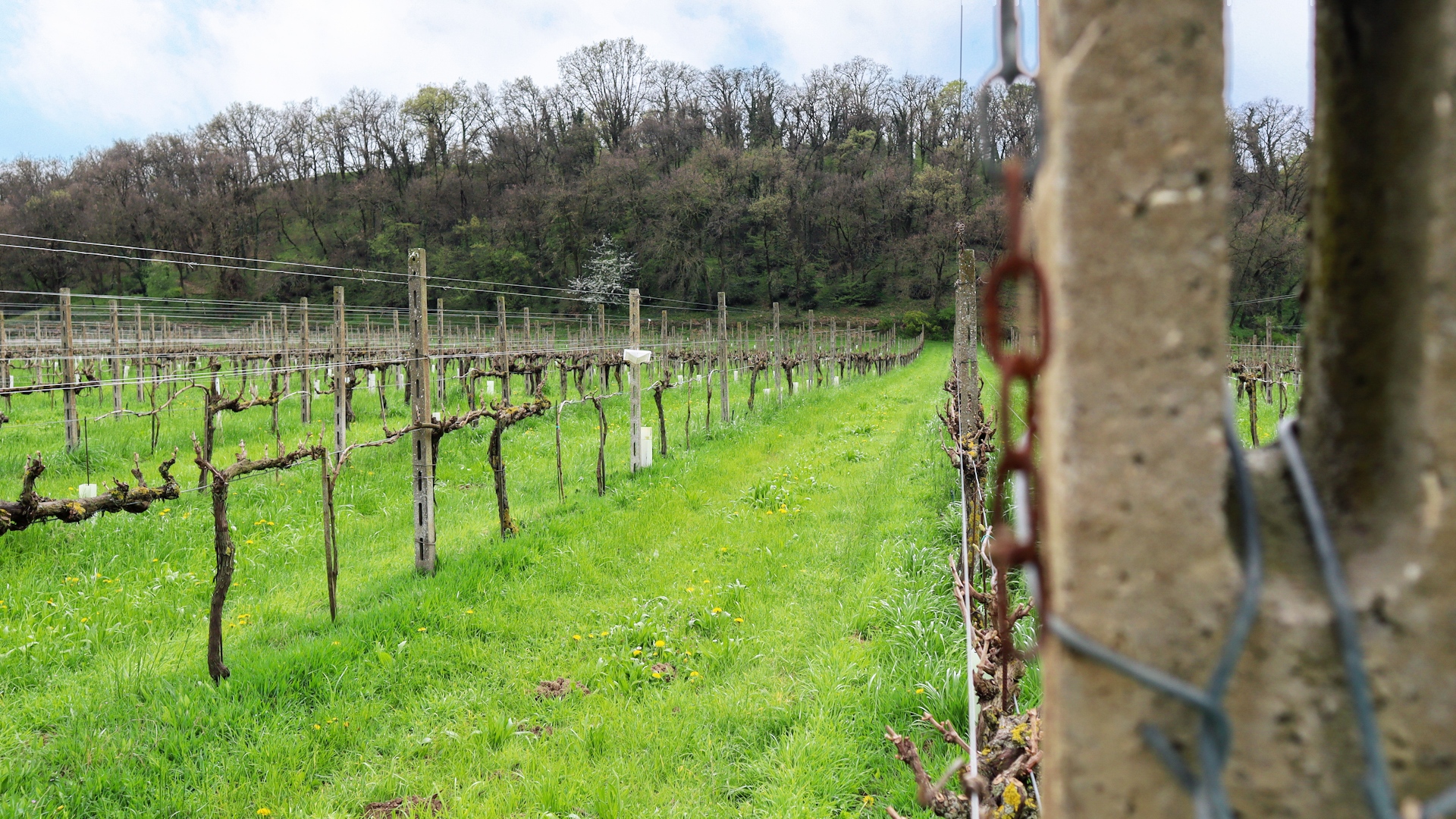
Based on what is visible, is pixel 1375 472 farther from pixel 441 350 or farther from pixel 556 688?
pixel 441 350

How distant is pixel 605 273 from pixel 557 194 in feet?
28.2

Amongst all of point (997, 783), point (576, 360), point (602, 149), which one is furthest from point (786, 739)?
point (602, 149)

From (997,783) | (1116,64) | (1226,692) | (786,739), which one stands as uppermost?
(1116,64)

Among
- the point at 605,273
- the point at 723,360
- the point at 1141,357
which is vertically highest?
the point at 605,273

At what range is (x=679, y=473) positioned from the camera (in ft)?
32.5

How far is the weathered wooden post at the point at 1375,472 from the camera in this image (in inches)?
25.0

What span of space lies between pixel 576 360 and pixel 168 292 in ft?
169

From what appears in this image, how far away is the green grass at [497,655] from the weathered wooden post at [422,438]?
0.96 feet

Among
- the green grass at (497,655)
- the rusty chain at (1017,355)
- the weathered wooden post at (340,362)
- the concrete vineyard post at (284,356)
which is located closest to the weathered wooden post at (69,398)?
the concrete vineyard post at (284,356)

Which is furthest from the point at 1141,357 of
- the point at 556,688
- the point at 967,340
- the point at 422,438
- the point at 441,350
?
the point at 441,350

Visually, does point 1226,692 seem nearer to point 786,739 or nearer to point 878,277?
point 786,739

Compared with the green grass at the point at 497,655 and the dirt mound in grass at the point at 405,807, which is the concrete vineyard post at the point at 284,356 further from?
the dirt mound in grass at the point at 405,807

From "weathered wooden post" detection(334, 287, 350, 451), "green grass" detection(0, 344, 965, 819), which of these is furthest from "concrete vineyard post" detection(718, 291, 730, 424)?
"weathered wooden post" detection(334, 287, 350, 451)

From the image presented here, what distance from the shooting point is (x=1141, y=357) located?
2.29ft
